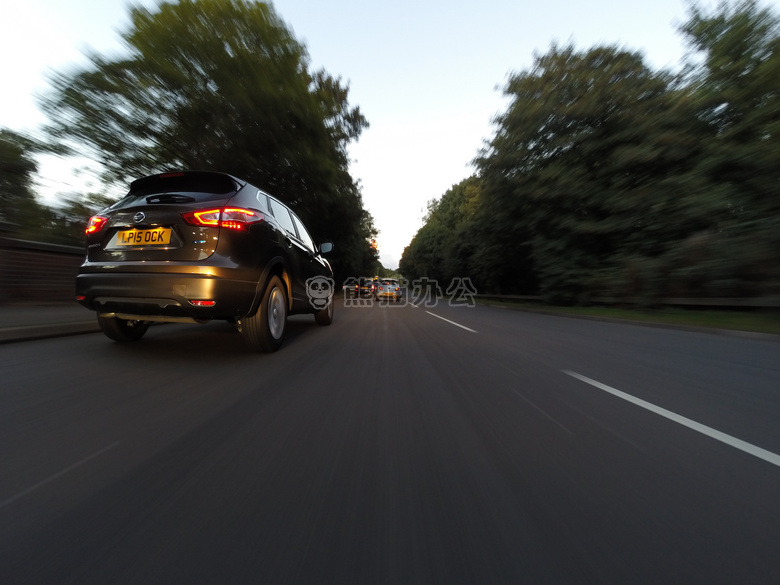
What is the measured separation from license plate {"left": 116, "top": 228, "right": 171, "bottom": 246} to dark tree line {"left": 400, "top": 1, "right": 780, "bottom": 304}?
13039 mm

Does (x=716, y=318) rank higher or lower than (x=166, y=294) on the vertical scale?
lower

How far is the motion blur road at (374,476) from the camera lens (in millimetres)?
1595

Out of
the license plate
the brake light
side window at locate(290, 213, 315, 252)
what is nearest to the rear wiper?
the license plate

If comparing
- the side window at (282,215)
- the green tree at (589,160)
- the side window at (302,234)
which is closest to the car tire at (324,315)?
the side window at (302,234)

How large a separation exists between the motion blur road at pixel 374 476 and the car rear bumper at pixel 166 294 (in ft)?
1.91

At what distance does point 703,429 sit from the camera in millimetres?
3127

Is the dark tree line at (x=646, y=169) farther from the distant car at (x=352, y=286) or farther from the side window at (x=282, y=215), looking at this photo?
the distant car at (x=352, y=286)

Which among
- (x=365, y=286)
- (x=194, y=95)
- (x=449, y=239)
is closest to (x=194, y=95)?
(x=194, y=95)

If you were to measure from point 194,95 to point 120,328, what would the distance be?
793 cm

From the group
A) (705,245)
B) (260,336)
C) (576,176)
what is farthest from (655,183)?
(260,336)

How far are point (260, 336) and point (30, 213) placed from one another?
10.1 metres

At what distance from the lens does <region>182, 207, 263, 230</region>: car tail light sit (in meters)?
4.34

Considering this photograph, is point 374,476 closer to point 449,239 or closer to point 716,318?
point 716,318

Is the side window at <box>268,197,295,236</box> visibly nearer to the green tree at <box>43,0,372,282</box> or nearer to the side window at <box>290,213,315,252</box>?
the side window at <box>290,213,315,252</box>
